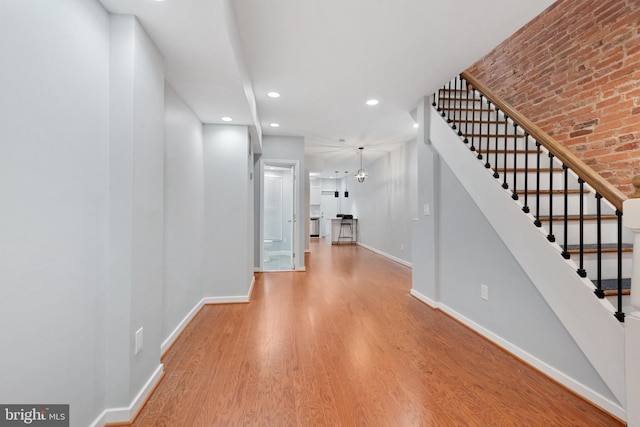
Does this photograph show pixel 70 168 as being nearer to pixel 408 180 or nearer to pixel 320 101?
pixel 320 101

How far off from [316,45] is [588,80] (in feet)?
8.43

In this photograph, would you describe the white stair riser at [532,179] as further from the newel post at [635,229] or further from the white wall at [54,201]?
the white wall at [54,201]

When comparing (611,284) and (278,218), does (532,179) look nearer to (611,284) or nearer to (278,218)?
(611,284)

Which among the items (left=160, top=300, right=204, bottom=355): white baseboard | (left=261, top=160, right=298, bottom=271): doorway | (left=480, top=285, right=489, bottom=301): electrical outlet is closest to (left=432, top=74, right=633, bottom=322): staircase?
(left=480, top=285, right=489, bottom=301): electrical outlet

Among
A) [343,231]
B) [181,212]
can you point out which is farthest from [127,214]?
[343,231]

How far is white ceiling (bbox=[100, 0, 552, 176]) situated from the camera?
1763 millimetres

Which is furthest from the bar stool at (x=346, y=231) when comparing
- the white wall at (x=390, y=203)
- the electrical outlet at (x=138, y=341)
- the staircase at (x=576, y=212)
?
the electrical outlet at (x=138, y=341)

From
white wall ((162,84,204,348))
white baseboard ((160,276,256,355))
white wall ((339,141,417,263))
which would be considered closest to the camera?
white baseboard ((160,276,256,355))

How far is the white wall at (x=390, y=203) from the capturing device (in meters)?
6.02

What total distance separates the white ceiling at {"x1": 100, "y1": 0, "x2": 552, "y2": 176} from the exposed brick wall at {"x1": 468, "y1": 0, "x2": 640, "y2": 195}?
98cm

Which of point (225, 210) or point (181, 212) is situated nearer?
point (181, 212)

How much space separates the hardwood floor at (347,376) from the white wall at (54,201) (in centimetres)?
62

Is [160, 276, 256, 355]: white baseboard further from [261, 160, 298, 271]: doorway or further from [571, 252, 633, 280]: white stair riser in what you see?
[571, 252, 633, 280]: white stair riser

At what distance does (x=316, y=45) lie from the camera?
2406mm
